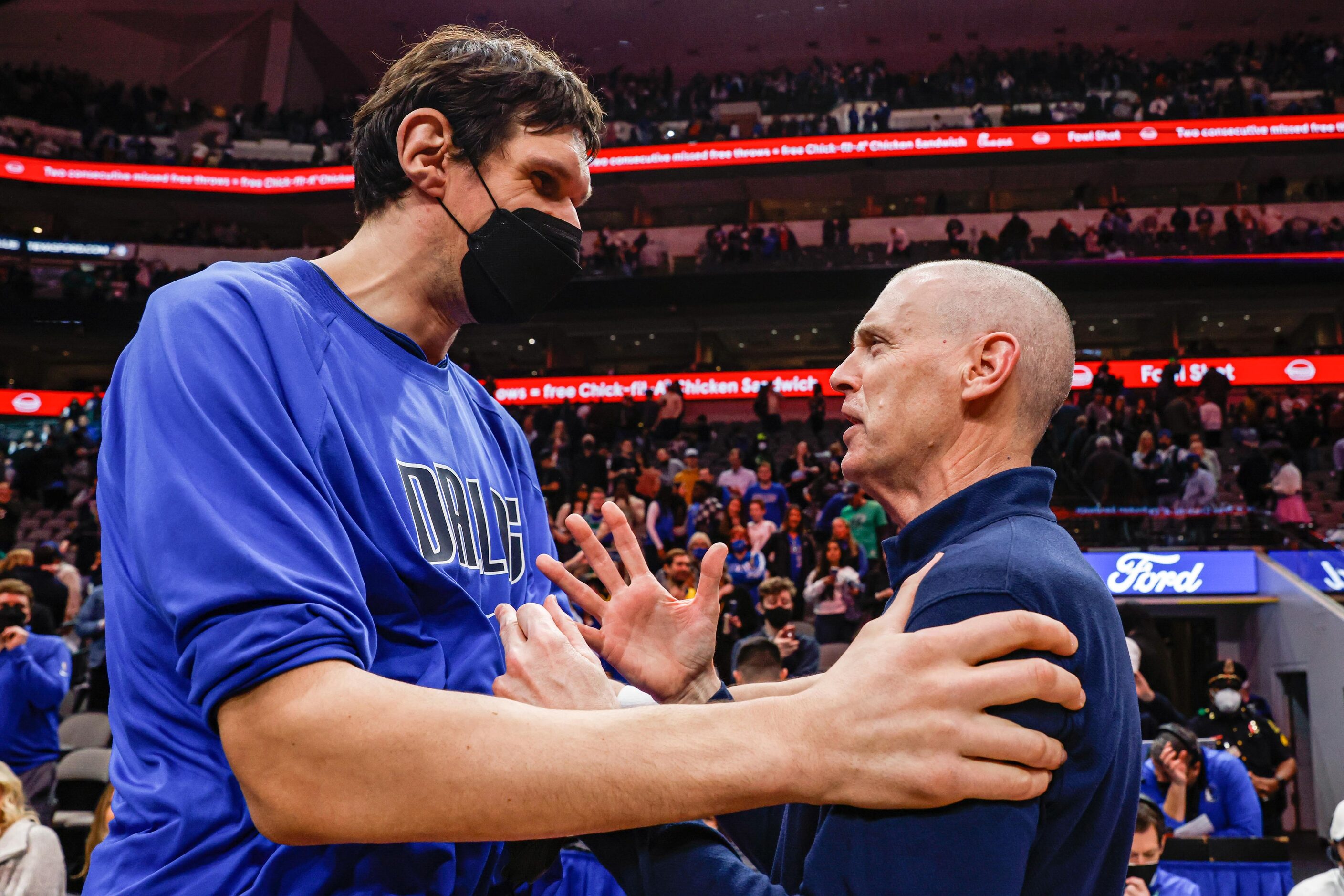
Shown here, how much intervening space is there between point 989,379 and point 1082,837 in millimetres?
696

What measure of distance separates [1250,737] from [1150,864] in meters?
3.40

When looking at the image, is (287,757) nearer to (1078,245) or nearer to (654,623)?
(654,623)

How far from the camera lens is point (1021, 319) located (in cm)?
174

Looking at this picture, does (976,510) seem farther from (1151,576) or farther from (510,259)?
(1151,576)

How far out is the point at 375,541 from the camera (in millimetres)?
1281

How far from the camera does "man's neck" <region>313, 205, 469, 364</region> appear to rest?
5.21 feet

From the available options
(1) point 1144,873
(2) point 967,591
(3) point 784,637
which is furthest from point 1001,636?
(3) point 784,637

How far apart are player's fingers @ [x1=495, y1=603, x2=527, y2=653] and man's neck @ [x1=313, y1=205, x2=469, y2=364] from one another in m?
0.48

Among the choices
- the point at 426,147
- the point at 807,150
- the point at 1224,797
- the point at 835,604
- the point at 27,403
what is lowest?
the point at 1224,797

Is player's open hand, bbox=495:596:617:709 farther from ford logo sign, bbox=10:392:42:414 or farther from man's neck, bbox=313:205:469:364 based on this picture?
ford logo sign, bbox=10:392:42:414

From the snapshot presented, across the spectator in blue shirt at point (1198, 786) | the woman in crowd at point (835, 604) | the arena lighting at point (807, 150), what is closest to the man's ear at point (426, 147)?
the spectator in blue shirt at point (1198, 786)

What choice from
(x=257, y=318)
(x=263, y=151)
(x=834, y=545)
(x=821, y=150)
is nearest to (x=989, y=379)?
(x=257, y=318)

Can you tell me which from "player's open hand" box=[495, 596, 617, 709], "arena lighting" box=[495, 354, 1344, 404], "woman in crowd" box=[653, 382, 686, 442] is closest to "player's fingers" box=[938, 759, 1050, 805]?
"player's open hand" box=[495, 596, 617, 709]

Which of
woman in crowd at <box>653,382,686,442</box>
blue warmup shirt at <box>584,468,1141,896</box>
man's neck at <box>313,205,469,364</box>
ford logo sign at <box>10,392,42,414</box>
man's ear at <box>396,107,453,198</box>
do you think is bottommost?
blue warmup shirt at <box>584,468,1141,896</box>
